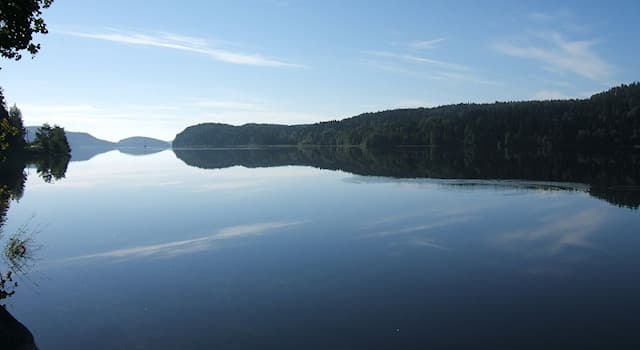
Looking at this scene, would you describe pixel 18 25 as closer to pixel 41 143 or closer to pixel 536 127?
pixel 41 143

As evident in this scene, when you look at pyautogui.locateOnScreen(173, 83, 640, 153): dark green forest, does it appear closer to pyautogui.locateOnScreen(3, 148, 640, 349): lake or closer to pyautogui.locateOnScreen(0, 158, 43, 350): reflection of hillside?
pyautogui.locateOnScreen(3, 148, 640, 349): lake

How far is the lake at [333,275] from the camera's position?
1029cm

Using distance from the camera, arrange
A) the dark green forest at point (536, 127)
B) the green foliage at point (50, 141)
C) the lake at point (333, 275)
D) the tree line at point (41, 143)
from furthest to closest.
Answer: the dark green forest at point (536, 127) < the green foliage at point (50, 141) < the tree line at point (41, 143) < the lake at point (333, 275)

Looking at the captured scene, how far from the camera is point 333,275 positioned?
14.5 metres

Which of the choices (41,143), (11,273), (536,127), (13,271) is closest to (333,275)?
(11,273)

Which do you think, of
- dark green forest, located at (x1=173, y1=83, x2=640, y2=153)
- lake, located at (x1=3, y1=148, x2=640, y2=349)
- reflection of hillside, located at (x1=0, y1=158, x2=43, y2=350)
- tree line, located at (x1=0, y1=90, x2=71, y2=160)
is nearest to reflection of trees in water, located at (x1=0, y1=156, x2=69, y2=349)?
reflection of hillside, located at (x1=0, y1=158, x2=43, y2=350)

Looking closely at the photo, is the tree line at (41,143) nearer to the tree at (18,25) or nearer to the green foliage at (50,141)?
the green foliage at (50,141)

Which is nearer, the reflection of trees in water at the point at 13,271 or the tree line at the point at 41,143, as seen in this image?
the reflection of trees in water at the point at 13,271

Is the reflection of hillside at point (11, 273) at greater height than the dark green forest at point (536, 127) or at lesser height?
lesser

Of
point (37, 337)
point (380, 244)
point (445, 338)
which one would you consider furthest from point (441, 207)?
point (37, 337)

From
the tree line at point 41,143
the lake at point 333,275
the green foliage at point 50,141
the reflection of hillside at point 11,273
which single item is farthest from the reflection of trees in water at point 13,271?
the green foliage at point 50,141

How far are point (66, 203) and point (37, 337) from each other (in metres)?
24.3

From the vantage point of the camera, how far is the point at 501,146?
15075 cm

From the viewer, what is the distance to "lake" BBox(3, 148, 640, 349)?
10.3 metres
